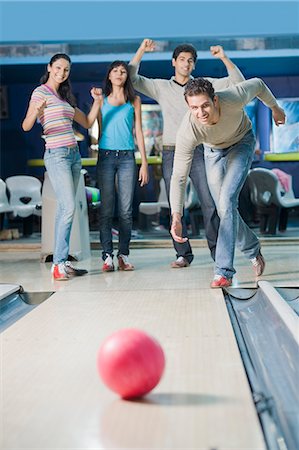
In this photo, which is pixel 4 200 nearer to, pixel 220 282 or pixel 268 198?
pixel 268 198

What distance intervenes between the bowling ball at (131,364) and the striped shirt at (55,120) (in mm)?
2508

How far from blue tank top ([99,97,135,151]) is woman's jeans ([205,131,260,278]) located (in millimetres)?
741

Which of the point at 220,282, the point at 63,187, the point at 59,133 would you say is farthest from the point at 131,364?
the point at 59,133

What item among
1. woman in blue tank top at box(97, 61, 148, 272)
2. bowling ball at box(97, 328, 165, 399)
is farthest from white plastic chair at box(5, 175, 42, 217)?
bowling ball at box(97, 328, 165, 399)

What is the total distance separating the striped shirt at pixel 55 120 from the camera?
4.24 m

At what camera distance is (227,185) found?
12.4 ft

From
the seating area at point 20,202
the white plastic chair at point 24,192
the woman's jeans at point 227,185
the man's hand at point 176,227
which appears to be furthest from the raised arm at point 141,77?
the white plastic chair at point 24,192

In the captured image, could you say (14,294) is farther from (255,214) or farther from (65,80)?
(255,214)

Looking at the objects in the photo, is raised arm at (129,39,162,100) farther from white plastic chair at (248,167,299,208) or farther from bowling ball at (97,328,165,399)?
bowling ball at (97,328,165,399)

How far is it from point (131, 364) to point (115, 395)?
0.59 ft

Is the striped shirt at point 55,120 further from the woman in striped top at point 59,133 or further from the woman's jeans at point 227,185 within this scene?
the woman's jeans at point 227,185

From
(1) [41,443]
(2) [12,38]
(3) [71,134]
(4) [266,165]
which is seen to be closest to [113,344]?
(1) [41,443]

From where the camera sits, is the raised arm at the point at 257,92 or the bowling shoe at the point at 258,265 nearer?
the raised arm at the point at 257,92

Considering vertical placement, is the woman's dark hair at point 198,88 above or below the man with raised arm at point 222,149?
above
